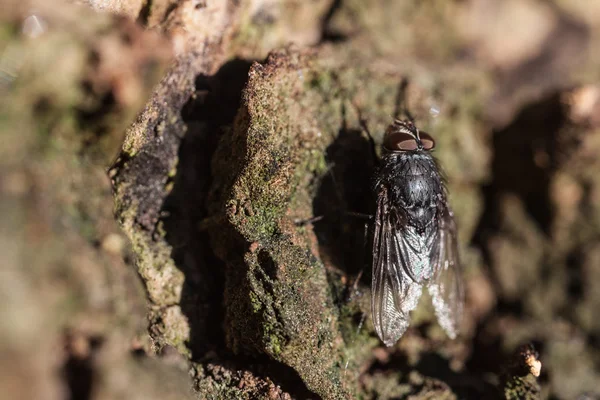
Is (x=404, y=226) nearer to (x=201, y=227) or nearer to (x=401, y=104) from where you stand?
(x=401, y=104)

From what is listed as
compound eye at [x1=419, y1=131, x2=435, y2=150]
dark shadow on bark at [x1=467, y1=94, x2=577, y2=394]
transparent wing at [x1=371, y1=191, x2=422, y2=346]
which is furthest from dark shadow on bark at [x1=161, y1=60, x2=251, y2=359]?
dark shadow on bark at [x1=467, y1=94, x2=577, y2=394]

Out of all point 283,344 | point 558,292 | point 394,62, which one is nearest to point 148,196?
point 283,344

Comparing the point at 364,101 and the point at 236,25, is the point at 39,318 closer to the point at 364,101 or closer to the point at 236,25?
the point at 236,25

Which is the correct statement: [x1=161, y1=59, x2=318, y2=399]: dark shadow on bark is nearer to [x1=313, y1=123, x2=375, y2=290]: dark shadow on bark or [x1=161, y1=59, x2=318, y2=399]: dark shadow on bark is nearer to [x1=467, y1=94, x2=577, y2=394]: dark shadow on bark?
[x1=313, y1=123, x2=375, y2=290]: dark shadow on bark

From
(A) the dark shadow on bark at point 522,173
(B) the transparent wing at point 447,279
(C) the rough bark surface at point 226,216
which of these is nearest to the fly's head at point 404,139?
(C) the rough bark surface at point 226,216

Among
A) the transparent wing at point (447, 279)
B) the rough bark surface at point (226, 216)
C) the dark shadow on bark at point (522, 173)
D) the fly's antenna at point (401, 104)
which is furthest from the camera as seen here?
the dark shadow on bark at point (522, 173)

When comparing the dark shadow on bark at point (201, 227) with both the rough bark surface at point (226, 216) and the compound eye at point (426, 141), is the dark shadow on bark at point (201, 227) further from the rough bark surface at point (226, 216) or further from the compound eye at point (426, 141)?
the compound eye at point (426, 141)

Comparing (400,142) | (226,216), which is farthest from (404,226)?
(226,216)
